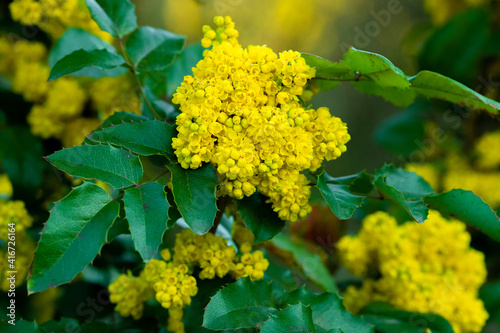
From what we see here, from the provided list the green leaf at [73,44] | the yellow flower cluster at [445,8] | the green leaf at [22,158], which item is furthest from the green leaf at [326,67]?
the yellow flower cluster at [445,8]

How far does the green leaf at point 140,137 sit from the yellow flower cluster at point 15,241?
34cm

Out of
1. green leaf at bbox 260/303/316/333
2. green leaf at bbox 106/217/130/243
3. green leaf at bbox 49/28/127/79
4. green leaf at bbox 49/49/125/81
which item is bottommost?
green leaf at bbox 106/217/130/243

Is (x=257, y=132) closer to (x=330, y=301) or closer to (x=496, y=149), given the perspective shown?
(x=330, y=301)

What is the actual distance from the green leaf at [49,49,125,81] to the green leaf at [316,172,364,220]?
0.33 m

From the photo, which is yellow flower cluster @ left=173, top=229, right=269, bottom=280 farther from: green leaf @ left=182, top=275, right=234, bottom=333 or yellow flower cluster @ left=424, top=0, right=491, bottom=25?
yellow flower cluster @ left=424, top=0, right=491, bottom=25

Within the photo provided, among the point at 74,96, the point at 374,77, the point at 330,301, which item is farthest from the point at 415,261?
the point at 74,96

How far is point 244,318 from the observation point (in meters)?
0.54

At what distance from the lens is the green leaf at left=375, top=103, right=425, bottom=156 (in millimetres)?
1602

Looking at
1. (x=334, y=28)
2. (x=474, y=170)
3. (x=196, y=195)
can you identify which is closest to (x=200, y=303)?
(x=196, y=195)

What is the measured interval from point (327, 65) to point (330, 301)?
304 millimetres

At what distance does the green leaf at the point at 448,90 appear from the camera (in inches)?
21.1

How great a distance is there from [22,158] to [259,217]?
599 millimetres

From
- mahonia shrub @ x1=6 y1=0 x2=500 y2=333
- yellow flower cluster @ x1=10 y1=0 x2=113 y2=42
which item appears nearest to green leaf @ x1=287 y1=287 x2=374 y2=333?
mahonia shrub @ x1=6 y1=0 x2=500 y2=333

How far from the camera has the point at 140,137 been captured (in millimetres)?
545
